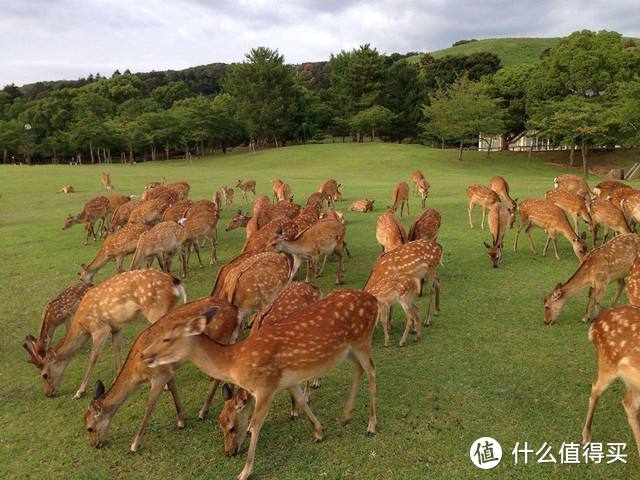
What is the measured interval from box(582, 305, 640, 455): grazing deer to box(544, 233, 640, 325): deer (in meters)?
2.29

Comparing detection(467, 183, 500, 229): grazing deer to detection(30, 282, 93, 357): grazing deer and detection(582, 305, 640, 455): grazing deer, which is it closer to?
detection(582, 305, 640, 455): grazing deer

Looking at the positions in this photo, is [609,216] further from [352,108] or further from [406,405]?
[352,108]

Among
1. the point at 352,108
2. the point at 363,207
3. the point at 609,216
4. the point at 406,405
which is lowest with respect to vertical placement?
the point at 406,405

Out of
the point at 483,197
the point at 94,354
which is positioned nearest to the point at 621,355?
the point at 94,354

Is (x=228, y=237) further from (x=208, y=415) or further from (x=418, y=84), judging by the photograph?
(x=418, y=84)

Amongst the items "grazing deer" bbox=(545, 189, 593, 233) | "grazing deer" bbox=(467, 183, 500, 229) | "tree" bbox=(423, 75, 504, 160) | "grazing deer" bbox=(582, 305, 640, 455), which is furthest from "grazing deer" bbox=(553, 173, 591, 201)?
"tree" bbox=(423, 75, 504, 160)

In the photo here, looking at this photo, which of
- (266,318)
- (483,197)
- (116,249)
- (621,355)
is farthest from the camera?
(483,197)

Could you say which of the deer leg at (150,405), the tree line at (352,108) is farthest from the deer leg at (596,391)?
the tree line at (352,108)

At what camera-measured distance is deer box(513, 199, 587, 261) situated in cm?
878

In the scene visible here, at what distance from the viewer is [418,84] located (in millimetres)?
54656

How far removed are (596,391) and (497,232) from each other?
18.8 ft

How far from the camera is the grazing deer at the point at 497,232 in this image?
29.0 feet

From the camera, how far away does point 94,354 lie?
5188 mm

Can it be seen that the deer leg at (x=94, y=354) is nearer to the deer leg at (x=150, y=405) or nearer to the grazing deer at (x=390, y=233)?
the deer leg at (x=150, y=405)
